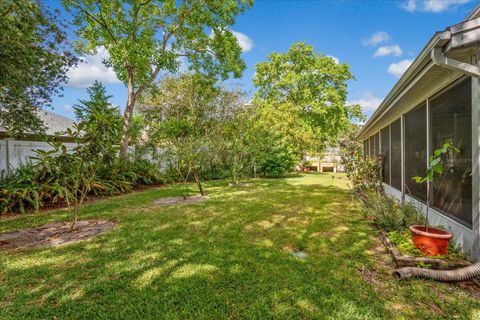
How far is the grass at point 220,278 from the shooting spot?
6.37 feet

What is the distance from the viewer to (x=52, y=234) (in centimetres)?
388

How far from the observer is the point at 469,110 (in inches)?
109

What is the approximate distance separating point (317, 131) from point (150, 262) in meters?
18.1

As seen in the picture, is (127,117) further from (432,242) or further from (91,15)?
(432,242)

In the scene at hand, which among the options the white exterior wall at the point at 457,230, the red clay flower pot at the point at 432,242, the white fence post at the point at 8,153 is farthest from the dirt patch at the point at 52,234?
the white exterior wall at the point at 457,230

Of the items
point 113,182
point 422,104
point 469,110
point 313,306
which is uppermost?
point 422,104

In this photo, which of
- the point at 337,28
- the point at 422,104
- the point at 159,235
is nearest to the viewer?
the point at 159,235

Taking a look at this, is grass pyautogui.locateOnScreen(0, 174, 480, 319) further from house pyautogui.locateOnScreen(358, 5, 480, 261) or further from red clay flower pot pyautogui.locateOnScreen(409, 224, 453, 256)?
house pyautogui.locateOnScreen(358, 5, 480, 261)

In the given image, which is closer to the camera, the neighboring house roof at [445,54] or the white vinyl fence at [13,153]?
the neighboring house roof at [445,54]

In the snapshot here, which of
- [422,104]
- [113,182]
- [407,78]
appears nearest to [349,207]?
[422,104]

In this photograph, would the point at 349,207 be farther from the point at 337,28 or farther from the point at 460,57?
the point at 337,28

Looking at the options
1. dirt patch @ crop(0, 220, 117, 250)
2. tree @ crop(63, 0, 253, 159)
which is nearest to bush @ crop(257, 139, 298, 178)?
tree @ crop(63, 0, 253, 159)

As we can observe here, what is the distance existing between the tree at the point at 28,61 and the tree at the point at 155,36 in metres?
1.22

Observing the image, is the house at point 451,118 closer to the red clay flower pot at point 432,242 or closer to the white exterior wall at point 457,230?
the white exterior wall at point 457,230
